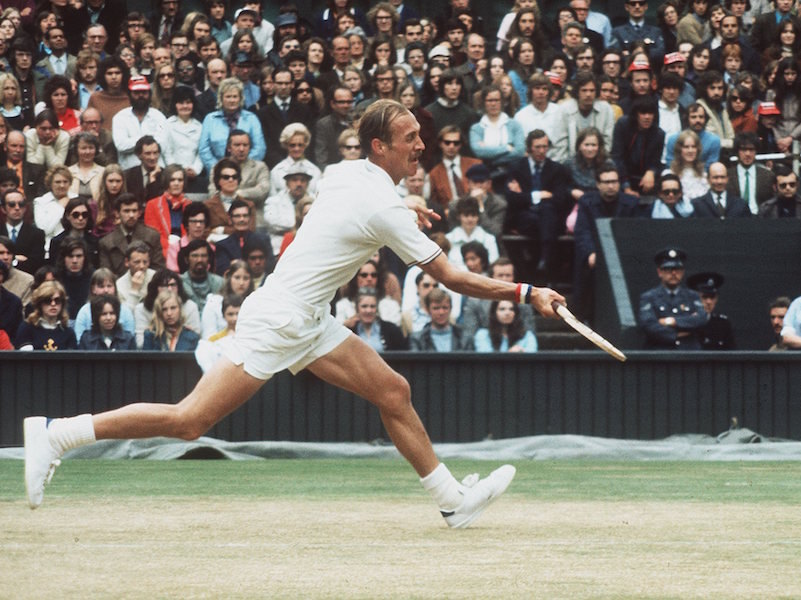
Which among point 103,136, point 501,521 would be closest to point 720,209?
point 103,136

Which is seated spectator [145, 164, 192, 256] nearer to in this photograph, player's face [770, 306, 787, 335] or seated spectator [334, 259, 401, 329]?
seated spectator [334, 259, 401, 329]

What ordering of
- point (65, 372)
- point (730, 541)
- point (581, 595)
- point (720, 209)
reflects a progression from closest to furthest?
point (581, 595) → point (730, 541) → point (65, 372) → point (720, 209)

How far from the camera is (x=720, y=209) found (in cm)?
1580

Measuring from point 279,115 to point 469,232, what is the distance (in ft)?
9.29

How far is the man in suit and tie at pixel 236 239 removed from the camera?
1462 cm

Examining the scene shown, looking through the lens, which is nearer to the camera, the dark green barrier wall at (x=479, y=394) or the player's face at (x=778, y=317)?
the dark green barrier wall at (x=479, y=394)

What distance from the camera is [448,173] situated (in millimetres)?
15648

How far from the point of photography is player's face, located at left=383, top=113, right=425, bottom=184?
7277 mm

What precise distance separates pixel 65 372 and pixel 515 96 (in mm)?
6160

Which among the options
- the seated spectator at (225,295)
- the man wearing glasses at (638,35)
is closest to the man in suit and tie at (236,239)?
the seated spectator at (225,295)

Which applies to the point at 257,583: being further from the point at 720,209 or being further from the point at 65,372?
the point at 720,209

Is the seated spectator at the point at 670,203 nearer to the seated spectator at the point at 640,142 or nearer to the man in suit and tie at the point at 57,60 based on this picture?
the seated spectator at the point at 640,142

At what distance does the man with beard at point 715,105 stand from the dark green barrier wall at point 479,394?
4360 millimetres

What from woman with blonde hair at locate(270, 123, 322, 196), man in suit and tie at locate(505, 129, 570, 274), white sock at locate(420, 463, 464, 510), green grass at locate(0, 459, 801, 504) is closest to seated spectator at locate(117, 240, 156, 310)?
woman with blonde hair at locate(270, 123, 322, 196)
